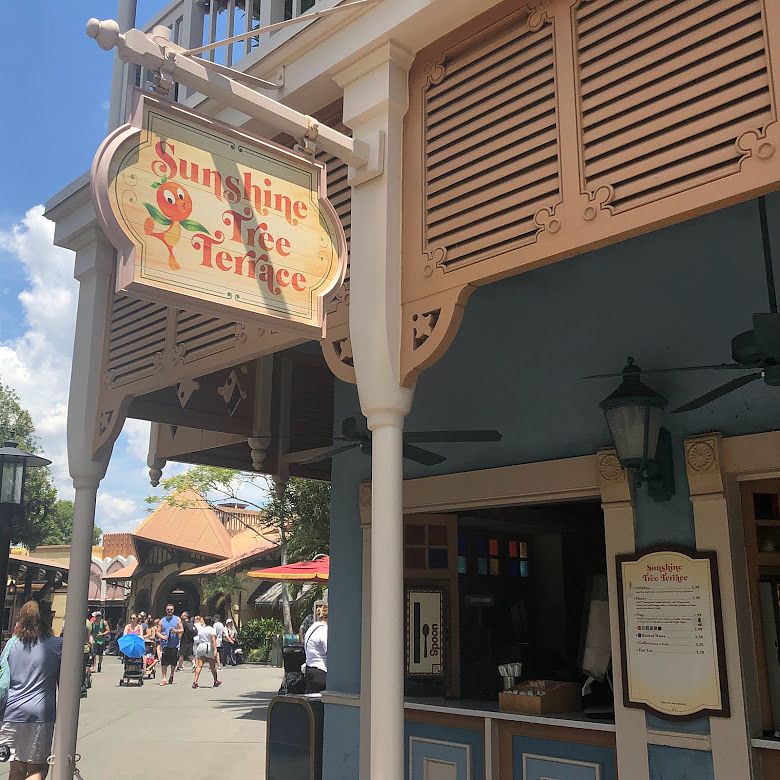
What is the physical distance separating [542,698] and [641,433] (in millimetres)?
1941

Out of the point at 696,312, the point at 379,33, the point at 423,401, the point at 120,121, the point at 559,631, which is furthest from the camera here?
the point at 559,631

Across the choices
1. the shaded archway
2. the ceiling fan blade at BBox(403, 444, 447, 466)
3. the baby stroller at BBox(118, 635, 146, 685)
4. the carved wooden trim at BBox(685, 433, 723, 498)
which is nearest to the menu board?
the carved wooden trim at BBox(685, 433, 723, 498)

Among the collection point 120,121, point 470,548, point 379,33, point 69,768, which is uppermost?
point 120,121

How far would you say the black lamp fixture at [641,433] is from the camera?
456 cm

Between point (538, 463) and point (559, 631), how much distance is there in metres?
3.53

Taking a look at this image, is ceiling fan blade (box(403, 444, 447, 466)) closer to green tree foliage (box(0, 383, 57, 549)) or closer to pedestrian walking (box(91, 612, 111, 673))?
pedestrian walking (box(91, 612, 111, 673))

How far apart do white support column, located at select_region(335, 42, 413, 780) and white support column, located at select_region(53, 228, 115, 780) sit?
8.93ft

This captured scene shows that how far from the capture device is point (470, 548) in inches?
264

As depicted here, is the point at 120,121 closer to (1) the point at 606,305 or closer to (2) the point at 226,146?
(2) the point at 226,146

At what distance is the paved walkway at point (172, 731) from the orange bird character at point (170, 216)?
21.5 feet

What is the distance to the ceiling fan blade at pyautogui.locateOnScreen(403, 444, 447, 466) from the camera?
18.4 ft

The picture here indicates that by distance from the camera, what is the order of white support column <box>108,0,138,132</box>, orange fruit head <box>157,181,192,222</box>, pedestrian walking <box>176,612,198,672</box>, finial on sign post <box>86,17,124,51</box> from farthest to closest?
pedestrian walking <box>176,612,198,672</box>
white support column <box>108,0,138,132</box>
orange fruit head <box>157,181,192,222</box>
finial on sign post <box>86,17,124,51</box>

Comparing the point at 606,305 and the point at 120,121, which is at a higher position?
the point at 120,121

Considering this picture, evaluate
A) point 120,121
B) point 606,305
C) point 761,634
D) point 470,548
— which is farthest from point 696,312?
point 120,121
